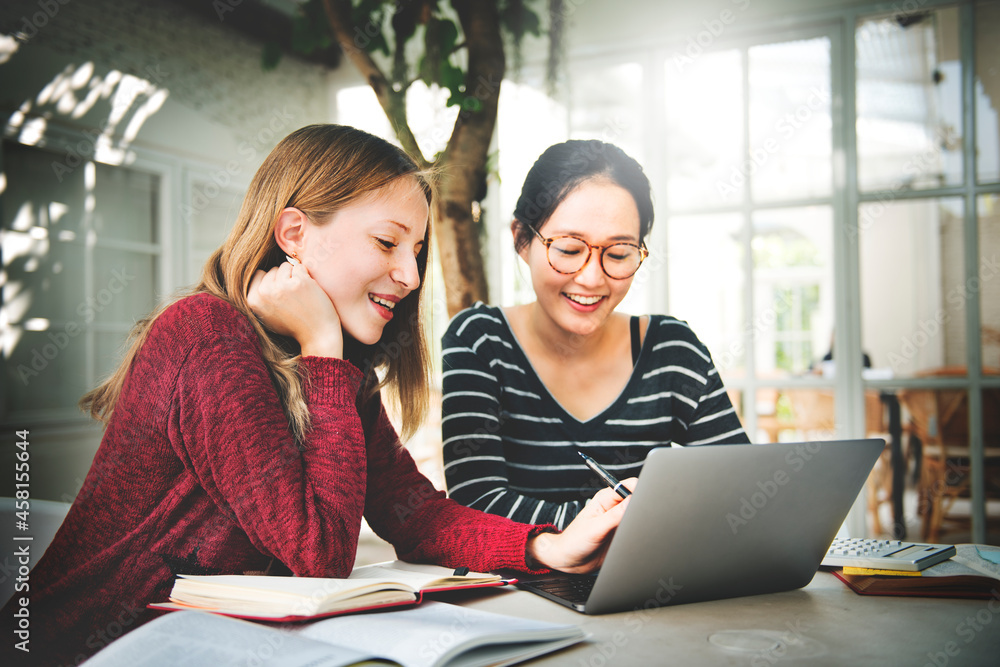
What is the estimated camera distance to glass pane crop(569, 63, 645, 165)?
370 centimetres

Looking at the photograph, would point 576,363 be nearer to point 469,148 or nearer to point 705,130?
point 469,148

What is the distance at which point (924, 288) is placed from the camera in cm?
377

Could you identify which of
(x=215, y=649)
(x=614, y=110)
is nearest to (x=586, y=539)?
(x=215, y=649)

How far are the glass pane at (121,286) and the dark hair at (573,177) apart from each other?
2.69 m

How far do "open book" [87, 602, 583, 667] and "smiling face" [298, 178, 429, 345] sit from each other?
19.4 inches

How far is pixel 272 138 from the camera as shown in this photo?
4.50 meters

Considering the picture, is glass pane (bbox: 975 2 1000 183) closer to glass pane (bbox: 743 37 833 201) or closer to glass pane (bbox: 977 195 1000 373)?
glass pane (bbox: 977 195 1000 373)

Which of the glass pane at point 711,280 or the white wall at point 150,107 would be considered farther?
the glass pane at point 711,280

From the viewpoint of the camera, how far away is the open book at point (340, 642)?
61 cm

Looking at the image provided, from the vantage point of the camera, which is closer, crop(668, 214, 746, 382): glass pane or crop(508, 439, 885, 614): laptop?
crop(508, 439, 885, 614): laptop

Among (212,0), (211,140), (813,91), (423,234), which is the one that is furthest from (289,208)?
(212,0)
